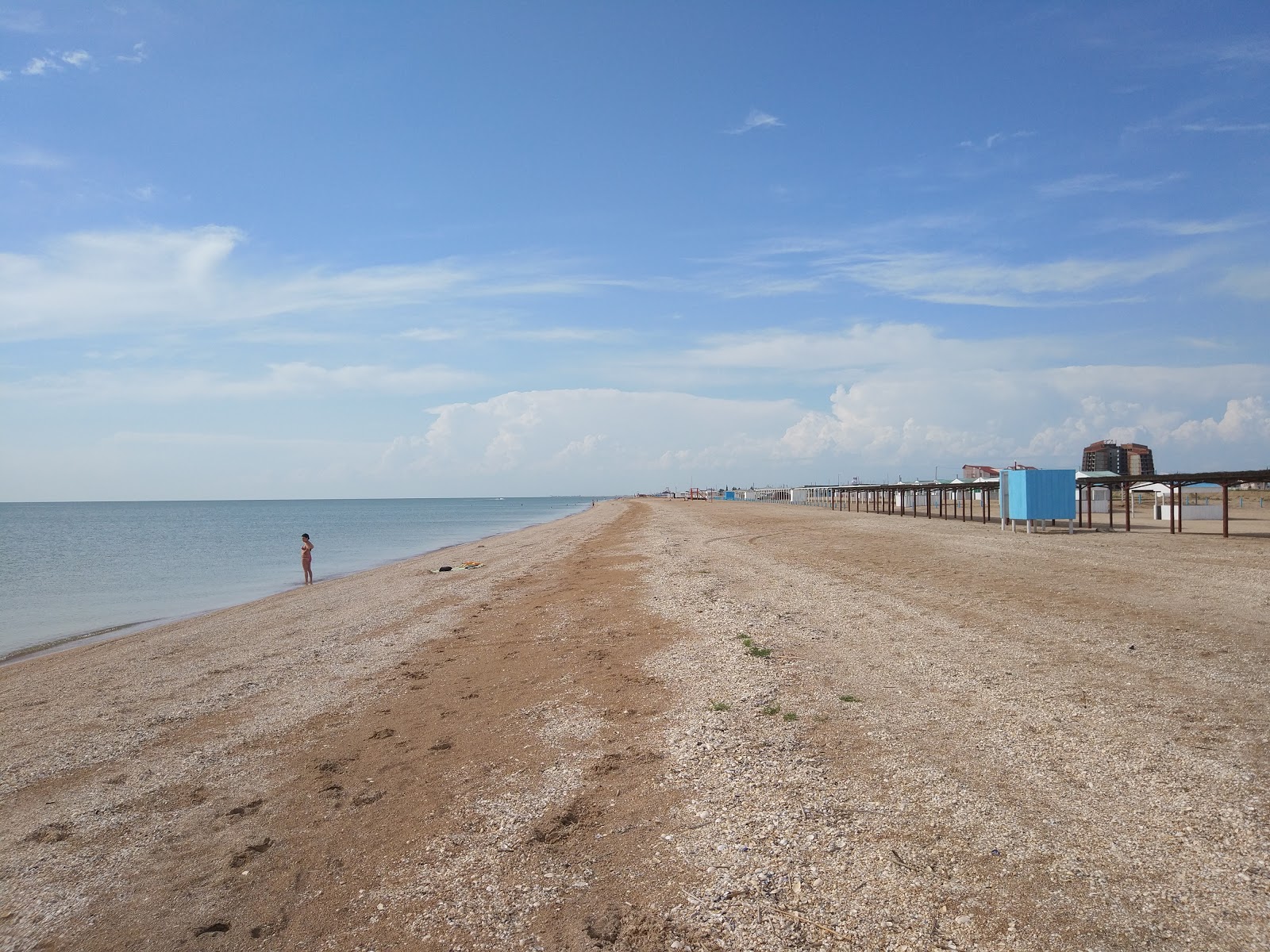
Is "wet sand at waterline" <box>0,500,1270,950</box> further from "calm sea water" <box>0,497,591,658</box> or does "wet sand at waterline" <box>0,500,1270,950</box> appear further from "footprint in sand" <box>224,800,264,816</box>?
"calm sea water" <box>0,497,591,658</box>

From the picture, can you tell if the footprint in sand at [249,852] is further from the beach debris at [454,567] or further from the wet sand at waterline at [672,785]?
the beach debris at [454,567]

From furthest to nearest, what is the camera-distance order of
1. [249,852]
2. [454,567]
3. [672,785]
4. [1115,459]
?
1. [1115,459]
2. [454,567]
3. [672,785]
4. [249,852]

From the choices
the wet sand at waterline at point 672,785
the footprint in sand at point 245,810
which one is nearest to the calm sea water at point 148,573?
the wet sand at waterline at point 672,785

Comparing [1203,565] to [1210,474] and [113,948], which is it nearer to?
[1210,474]

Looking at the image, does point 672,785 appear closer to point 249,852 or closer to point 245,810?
point 249,852

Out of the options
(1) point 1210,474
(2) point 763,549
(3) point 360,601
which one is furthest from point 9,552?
(1) point 1210,474

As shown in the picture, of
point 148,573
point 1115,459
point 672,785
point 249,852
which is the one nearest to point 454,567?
point 148,573

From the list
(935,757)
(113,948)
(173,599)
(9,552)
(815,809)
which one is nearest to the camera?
(113,948)

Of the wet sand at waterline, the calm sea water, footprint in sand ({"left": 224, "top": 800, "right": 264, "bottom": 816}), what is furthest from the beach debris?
footprint in sand ({"left": 224, "top": 800, "right": 264, "bottom": 816})

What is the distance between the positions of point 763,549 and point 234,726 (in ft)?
58.5

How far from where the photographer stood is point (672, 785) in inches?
225

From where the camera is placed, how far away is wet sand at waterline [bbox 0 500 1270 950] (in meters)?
4.05

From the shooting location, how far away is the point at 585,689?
8625mm

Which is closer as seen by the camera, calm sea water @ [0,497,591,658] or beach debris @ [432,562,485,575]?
calm sea water @ [0,497,591,658]
